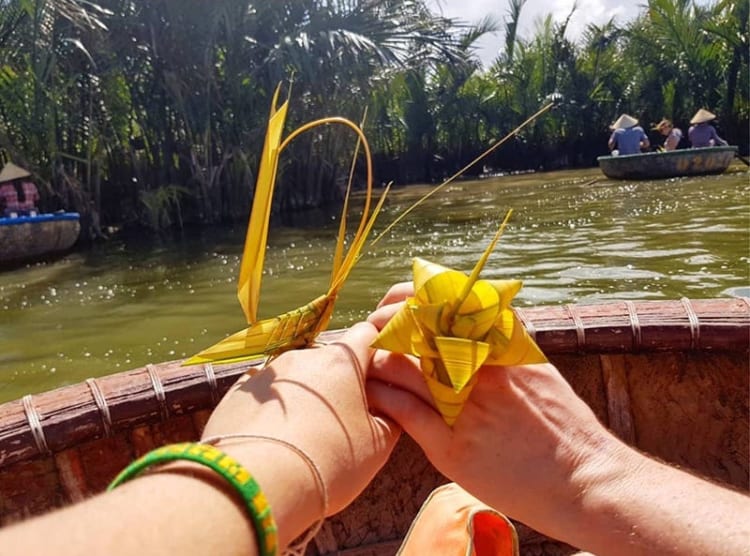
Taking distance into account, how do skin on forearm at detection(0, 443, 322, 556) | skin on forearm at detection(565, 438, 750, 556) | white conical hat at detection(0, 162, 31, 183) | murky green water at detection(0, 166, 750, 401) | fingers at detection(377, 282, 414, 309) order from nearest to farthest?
1. skin on forearm at detection(0, 443, 322, 556)
2. skin on forearm at detection(565, 438, 750, 556)
3. fingers at detection(377, 282, 414, 309)
4. murky green water at detection(0, 166, 750, 401)
5. white conical hat at detection(0, 162, 31, 183)

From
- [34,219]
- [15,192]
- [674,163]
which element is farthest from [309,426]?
[674,163]

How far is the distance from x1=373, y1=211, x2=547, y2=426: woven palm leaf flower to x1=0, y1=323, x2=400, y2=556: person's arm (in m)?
0.08

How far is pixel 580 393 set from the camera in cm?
186

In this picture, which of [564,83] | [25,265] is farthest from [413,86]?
[25,265]

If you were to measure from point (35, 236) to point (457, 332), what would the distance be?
852 centimetres

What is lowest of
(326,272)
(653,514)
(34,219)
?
(326,272)

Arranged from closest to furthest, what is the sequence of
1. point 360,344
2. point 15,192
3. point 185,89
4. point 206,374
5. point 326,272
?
1. point 360,344
2. point 206,374
3. point 326,272
4. point 15,192
5. point 185,89

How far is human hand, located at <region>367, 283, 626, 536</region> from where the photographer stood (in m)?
0.76

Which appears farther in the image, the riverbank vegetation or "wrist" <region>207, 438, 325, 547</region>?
the riverbank vegetation

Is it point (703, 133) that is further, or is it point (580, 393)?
point (703, 133)

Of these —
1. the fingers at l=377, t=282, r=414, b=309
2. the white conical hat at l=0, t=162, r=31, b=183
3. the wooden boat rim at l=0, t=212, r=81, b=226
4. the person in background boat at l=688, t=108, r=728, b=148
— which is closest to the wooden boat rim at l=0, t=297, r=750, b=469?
the fingers at l=377, t=282, r=414, b=309

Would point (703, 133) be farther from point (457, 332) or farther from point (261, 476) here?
point (261, 476)

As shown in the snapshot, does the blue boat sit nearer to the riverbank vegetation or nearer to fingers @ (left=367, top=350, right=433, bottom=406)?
the riverbank vegetation

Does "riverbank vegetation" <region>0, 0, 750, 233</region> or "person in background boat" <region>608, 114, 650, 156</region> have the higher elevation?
"riverbank vegetation" <region>0, 0, 750, 233</region>
